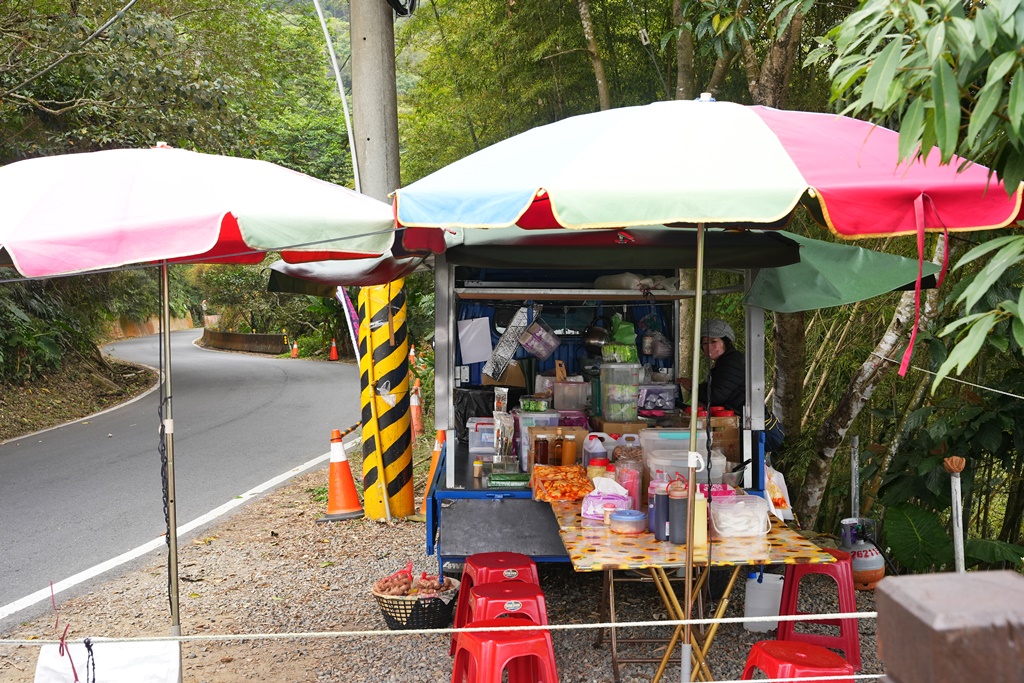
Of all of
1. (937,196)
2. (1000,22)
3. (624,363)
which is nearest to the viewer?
(1000,22)

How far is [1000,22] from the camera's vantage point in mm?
2012

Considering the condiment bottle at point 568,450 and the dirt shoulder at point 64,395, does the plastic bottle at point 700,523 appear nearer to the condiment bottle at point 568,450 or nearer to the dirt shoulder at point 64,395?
the condiment bottle at point 568,450

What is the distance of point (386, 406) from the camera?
8.11 meters

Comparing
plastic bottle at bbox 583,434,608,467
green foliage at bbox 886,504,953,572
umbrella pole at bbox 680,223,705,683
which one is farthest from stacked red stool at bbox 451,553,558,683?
green foliage at bbox 886,504,953,572

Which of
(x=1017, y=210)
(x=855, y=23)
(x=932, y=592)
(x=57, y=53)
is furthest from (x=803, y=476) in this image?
(x=57, y=53)

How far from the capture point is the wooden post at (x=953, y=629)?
1.29 meters

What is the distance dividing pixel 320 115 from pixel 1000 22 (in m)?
30.4

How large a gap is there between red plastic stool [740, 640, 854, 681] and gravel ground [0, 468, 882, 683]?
1.10 metres

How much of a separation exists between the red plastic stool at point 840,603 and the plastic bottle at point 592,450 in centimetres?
125

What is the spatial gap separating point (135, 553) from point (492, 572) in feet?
13.5

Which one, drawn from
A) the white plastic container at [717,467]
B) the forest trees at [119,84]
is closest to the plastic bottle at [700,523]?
the white plastic container at [717,467]

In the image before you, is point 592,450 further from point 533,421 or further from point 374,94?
point 374,94

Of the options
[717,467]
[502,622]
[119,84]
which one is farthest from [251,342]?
[502,622]

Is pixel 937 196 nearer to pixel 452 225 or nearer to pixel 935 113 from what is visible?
pixel 935 113
